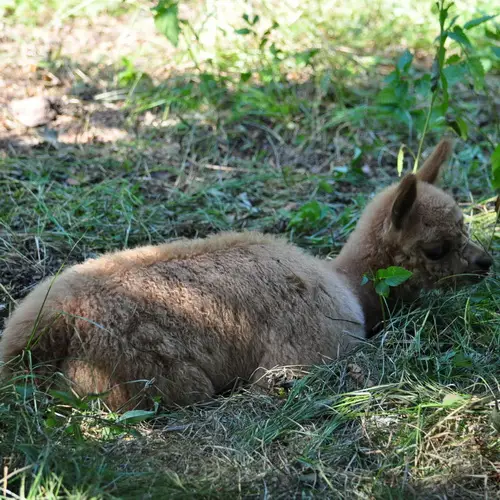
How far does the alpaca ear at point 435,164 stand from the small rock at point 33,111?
4.13 metres

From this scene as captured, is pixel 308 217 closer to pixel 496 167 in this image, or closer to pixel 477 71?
pixel 496 167

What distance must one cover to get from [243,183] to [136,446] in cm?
390

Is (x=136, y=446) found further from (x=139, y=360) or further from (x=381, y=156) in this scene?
(x=381, y=156)

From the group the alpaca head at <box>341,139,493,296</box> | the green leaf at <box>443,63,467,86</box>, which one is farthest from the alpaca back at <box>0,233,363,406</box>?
the green leaf at <box>443,63,467,86</box>

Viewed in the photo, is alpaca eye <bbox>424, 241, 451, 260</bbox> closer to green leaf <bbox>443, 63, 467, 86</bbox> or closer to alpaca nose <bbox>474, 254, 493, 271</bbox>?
alpaca nose <bbox>474, 254, 493, 271</bbox>

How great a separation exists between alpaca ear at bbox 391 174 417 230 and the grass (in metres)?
0.59

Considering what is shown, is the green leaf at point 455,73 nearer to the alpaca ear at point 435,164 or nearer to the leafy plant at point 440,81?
the leafy plant at point 440,81

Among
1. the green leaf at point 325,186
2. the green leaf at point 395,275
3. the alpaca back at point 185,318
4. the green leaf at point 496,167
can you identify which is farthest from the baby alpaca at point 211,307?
the green leaf at point 325,186

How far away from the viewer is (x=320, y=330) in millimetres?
4578

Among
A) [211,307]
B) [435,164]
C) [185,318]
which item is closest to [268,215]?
[435,164]

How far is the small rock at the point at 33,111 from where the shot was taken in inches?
307

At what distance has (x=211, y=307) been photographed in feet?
14.1

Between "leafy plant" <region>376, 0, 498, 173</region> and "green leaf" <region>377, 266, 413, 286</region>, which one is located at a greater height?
"leafy plant" <region>376, 0, 498, 173</region>

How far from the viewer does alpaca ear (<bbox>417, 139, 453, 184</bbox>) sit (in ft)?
18.4
